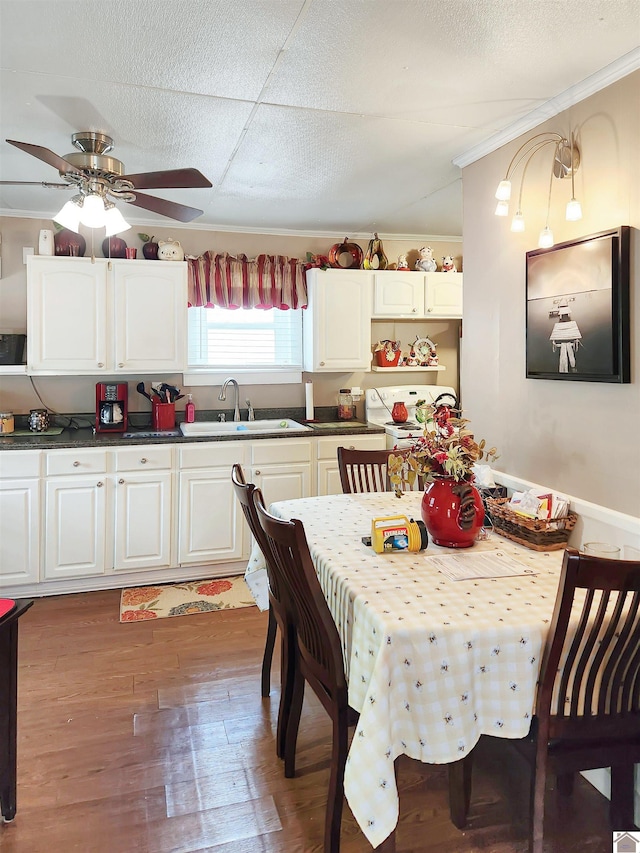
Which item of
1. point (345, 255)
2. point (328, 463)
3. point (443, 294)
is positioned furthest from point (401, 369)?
point (328, 463)

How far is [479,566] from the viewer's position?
1.89 metres

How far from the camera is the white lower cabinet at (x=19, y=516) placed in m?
3.45

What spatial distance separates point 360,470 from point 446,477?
94 centimetres

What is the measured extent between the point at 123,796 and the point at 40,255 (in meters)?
3.10

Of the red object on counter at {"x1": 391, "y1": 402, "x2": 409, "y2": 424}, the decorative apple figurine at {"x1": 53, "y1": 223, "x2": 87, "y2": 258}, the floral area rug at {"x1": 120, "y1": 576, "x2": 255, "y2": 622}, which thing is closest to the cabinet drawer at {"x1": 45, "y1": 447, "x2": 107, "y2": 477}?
the floral area rug at {"x1": 120, "y1": 576, "x2": 255, "y2": 622}

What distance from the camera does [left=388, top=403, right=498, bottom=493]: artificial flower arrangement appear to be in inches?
81.2

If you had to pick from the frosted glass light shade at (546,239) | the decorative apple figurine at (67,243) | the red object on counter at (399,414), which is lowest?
the red object on counter at (399,414)

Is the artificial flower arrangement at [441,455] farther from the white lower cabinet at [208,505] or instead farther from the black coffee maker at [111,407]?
the black coffee maker at [111,407]

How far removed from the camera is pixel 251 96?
7.44 ft

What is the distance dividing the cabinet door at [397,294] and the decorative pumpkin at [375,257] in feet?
0.30

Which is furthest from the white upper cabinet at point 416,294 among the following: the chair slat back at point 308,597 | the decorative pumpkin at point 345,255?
the chair slat back at point 308,597

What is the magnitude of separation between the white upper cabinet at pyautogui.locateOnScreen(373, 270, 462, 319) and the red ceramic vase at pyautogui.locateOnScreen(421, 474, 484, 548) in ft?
8.79

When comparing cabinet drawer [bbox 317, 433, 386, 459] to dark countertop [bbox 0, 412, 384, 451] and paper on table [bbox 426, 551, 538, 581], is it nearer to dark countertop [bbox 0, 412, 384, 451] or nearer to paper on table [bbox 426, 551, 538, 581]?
dark countertop [bbox 0, 412, 384, 451]

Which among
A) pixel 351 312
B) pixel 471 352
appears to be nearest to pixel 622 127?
pixel 471 352
